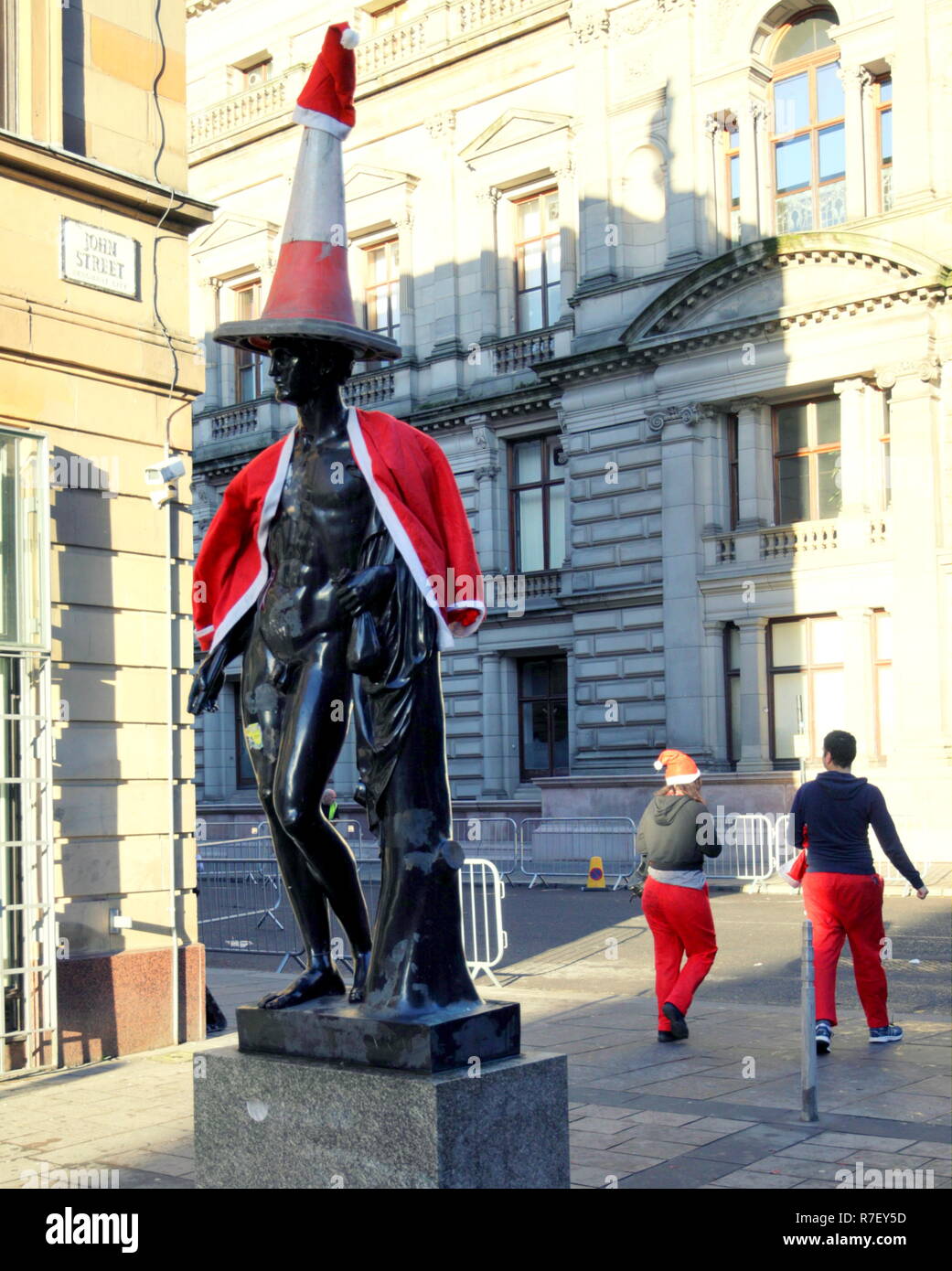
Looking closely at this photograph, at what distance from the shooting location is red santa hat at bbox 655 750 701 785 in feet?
34.9

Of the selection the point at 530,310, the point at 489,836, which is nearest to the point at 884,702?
the point at 489,836

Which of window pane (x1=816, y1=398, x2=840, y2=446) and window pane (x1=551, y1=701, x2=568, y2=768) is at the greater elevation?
window pane (x1=816, y1=398, x2=840, y2=446)

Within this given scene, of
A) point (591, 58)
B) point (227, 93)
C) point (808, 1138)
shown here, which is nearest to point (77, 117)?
point (808, 1138)

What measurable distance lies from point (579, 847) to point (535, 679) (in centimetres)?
721

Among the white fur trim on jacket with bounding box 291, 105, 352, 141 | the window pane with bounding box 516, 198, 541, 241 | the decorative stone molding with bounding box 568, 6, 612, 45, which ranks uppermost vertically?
the decorative stone molding with bounding box 568, 6, 612, 45

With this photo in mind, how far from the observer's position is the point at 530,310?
35.3 metres

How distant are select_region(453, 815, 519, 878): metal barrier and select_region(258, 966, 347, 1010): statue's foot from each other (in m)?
24.4

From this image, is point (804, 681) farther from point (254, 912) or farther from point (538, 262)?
point (254, 912)

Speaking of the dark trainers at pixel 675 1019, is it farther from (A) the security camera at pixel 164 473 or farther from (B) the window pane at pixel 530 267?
(B) the window pane at pixel 530 267

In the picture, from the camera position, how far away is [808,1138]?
7.28 meters

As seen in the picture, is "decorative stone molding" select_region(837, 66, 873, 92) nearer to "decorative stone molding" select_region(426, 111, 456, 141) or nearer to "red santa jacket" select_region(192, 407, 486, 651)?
"decorative stone molding" select_region(426, 111, 456, 141)

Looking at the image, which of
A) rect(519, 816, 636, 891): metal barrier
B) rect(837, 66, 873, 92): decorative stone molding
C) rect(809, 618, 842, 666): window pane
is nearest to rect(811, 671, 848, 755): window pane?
rect(809, 618, 842, 666): window pane

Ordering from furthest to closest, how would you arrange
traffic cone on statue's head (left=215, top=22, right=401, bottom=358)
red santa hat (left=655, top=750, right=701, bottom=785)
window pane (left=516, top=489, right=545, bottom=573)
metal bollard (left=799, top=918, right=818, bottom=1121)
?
window pane (left=516, top=489, right=545, bottom=573) < red santa hat (left=655, top=750, right=701, bottom=785) < metal bollard (left=799, top=918, right=818, bottom=1121) < traffic cone on statue's head (left=215, top=22, right=401, bottom=358)

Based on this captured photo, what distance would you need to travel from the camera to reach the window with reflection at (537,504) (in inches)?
1362
